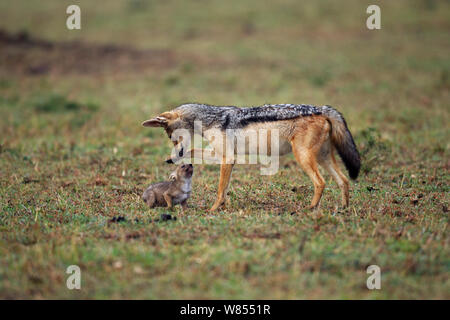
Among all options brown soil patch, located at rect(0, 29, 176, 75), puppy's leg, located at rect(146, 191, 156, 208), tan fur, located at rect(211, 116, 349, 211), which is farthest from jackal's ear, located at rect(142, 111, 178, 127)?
brown soil patch, located at rect(0, 29, 176, 75)

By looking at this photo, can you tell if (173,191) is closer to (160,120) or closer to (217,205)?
(217,205)

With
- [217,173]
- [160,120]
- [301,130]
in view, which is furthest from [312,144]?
[217,173]

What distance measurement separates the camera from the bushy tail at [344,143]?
7258 mm

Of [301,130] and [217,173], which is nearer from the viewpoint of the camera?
[301,130]

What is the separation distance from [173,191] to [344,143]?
251 centimetres

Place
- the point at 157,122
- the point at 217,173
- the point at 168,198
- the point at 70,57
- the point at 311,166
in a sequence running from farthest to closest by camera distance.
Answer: the point at 70,57 → the point at 217,173 → the point at 157,122 → the point at 168,198 → the point at 311,166

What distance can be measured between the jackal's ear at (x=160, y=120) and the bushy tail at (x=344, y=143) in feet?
7.46

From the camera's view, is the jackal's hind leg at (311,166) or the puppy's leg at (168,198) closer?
the jackal's hind leg at (311,166)

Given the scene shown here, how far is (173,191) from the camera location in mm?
7422

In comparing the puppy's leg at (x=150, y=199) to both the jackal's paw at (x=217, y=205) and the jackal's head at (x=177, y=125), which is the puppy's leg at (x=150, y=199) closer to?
the jackal's head at (x=177, y=125)

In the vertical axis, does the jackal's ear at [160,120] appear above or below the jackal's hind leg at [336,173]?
above

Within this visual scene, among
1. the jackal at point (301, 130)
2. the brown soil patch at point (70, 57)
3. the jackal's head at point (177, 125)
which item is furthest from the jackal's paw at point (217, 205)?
the brown soil patch at point (70, 57)

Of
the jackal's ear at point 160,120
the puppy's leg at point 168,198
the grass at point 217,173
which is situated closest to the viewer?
the grass at point 217,173
